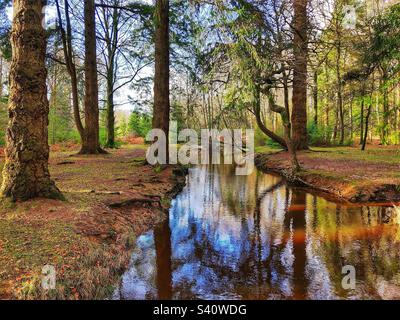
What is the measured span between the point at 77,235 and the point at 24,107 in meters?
2.42

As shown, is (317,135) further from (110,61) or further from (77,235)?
(77,235)

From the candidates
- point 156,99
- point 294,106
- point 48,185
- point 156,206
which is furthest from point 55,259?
point 294,106

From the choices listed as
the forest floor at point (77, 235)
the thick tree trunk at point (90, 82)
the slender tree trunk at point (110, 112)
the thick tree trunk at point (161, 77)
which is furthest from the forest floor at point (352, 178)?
the slender tree trunk at point (110, 112)

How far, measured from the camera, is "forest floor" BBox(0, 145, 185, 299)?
396cm

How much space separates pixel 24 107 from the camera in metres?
5.86

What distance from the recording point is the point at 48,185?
6.23 m

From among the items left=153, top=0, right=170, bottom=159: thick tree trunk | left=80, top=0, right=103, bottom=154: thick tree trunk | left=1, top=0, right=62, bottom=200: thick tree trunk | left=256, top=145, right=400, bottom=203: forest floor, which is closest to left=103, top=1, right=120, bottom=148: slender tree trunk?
left=80, top=0, right=103, bottom=154: thick tree trunk

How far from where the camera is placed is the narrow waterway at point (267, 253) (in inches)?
174

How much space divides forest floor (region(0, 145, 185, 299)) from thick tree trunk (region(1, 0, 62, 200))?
0.43m

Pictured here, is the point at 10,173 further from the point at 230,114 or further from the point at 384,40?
the point at 384,40

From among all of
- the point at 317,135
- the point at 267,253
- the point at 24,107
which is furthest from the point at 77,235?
the point at 317,135

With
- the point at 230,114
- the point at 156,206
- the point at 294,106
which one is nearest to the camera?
the point at 156,206

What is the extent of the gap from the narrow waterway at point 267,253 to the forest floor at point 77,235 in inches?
12.8

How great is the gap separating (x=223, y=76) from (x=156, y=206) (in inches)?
194
